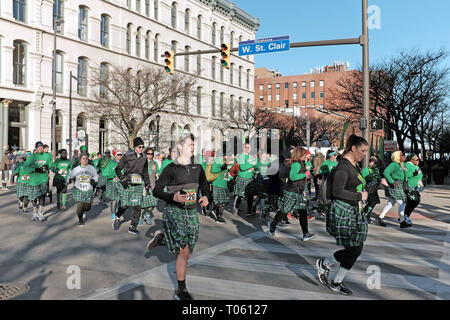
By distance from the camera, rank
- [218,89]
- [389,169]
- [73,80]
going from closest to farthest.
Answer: [389,169] → [73,80] → [218,89]

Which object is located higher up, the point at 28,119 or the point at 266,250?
the point at 28,119

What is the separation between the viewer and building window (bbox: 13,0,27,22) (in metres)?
29.1

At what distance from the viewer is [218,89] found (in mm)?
50656

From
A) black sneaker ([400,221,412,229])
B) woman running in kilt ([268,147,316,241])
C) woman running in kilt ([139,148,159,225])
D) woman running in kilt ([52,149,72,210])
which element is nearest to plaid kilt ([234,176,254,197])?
woman running in kilt ([139,148,159,225])

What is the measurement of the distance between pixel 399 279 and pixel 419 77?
25577mm

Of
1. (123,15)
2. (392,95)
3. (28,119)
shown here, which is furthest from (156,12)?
(392,95)

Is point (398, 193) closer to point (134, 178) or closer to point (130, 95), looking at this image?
point (134, 178)

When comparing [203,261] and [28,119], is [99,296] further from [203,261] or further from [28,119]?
[28,119]

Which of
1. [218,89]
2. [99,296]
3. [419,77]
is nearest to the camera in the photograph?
[99,296]

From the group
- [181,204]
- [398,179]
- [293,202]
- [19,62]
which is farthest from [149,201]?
[19,62]

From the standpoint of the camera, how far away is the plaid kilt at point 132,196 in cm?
843

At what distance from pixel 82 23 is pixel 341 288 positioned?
34.5 meters

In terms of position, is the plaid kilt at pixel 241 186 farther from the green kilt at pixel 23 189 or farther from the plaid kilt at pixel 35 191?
the green kilt at pixel 23 189

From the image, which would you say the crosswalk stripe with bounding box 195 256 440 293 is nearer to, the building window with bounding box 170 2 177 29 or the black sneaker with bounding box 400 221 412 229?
the black sneaker with bounding box 400 221 412 229
